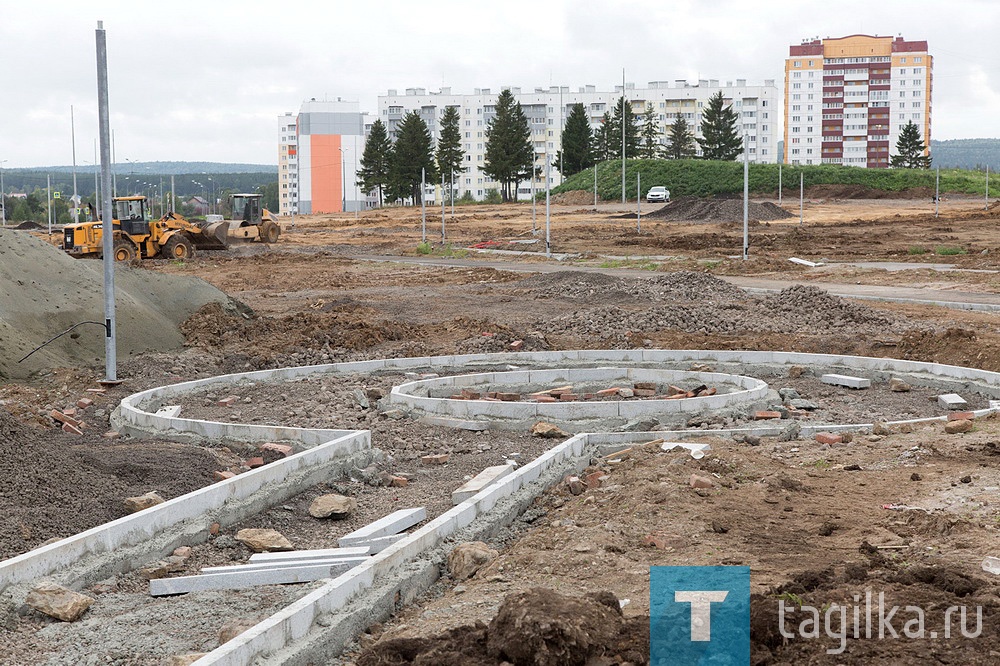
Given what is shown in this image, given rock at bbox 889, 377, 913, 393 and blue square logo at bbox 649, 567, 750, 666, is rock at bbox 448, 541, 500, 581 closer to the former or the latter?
blue square logo at bbox 649, 567, 750, 666

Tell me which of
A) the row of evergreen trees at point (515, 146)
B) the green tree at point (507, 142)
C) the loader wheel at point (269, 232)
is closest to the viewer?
the loader wheel at point (269, 232)

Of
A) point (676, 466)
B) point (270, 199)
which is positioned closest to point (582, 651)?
point (676, 466)

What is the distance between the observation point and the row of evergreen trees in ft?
272

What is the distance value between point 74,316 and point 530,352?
22.3ft

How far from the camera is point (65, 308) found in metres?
16.1

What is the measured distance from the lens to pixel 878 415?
11.1m

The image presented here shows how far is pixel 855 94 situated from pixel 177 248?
463 ft

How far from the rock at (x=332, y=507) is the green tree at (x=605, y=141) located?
81853mm

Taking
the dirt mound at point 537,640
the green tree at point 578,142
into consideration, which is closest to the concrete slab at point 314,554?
the dirt mound at point 537,640

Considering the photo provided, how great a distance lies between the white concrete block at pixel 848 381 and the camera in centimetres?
1265

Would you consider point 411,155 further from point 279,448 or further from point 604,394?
point 279,448

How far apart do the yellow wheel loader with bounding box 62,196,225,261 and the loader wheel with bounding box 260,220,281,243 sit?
522cm

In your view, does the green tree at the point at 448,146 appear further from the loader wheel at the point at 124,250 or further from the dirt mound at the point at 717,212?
the loader wheel at the point at 124,250

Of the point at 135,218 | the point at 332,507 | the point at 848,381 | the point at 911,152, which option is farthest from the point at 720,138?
the point at 332,507
